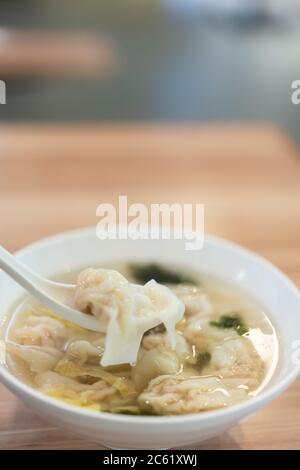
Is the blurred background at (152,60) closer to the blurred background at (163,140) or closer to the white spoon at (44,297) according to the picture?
the blurred background at (163,140)

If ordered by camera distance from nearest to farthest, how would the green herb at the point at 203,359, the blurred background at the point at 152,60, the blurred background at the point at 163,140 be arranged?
the green herb at the point at 203,359
the blurred background at the point at 163,140
the blurred background at the point at 152,60

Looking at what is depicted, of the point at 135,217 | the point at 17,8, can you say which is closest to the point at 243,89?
the point at 17,8

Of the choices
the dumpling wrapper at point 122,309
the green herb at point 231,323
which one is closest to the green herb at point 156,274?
the green herb at point 231,323

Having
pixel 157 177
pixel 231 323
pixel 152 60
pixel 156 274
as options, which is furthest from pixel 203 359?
pixel 152 60

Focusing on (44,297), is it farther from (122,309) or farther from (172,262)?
(172,262)

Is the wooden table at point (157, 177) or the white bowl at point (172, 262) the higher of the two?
the wooden table at point (157, 177)

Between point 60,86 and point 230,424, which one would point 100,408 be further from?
point 60,86
